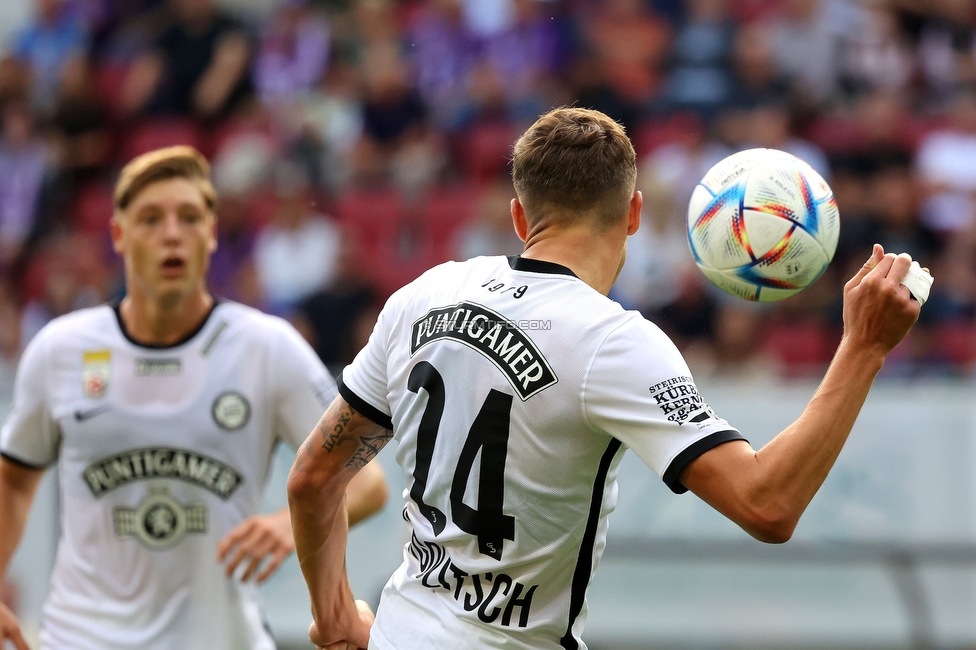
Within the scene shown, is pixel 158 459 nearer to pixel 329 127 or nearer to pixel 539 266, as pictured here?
pixel 539 266

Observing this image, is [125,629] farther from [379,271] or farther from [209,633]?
[379,271]

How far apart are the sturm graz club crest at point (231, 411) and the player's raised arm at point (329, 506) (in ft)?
4.79

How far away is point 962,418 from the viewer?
826 centimetres

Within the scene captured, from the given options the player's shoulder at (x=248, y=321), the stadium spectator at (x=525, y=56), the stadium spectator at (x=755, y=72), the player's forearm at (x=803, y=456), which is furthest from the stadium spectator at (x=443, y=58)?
the player's forearm at (x=803, y=456)

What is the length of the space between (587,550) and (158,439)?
2.34m

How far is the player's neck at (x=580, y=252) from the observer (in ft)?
10.3

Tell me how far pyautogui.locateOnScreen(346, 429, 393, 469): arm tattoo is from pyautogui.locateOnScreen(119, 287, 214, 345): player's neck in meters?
1.85

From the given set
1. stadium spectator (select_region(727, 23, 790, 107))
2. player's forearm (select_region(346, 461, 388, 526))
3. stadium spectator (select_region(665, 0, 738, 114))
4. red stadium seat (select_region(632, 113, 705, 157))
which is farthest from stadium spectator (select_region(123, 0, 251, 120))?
player's forearm (select_region(346, 461, 388, 526))

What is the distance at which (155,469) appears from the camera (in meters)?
4.79

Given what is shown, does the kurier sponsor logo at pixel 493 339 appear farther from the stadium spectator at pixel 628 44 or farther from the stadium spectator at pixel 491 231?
the stadium spectator at pixel 628 44

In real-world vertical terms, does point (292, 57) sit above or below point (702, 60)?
above

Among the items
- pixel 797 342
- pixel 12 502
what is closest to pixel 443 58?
pixel 797 342

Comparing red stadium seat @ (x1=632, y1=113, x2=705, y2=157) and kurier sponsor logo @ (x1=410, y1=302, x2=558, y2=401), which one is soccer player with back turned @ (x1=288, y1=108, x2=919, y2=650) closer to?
kurier sponsor logo @ (x1=410, y1=302, x2=558, y2=401)

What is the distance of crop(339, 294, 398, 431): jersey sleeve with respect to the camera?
329cm
